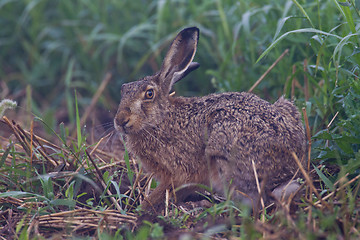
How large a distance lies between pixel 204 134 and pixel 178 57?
821 millimetres

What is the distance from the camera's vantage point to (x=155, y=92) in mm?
4254

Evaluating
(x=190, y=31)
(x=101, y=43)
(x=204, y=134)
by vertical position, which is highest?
(x=190, y=31)

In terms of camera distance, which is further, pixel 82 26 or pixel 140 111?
pixel 82 26

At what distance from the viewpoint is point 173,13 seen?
664cm

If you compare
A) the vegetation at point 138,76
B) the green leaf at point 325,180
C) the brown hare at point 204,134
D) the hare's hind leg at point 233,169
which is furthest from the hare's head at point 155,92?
the green leaf at point 325,180

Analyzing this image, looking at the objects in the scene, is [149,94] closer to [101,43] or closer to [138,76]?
[138,76]

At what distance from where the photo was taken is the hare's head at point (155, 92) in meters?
4.09

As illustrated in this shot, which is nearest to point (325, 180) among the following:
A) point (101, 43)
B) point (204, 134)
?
point (204, 134)

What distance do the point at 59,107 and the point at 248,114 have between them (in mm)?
4146

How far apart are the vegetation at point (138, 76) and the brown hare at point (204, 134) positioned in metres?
0.19

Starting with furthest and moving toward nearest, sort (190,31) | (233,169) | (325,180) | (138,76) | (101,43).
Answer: (101,43)
(138,76)
(190,31)
(233,169)
(325,180)

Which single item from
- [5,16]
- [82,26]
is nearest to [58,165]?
[82,26]

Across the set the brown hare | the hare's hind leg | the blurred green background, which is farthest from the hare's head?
the blurred green background

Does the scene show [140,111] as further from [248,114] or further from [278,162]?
[278,162]
